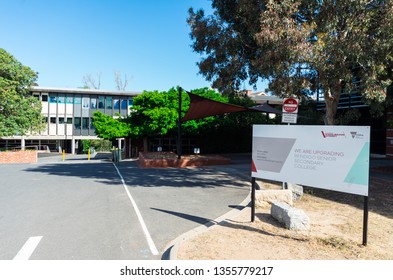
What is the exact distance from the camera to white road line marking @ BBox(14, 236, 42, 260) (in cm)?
483

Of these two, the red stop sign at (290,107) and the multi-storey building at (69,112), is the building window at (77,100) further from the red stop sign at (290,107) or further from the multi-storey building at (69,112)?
the red stop sign at (290,107)

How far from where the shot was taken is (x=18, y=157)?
24.9 meters

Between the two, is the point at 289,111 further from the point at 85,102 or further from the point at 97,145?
the point at 97,145

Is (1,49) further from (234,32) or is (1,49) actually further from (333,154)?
(333,154)

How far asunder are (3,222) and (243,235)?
5.20 metres

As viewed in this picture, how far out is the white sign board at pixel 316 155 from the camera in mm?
5199

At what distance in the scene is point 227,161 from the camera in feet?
64.3

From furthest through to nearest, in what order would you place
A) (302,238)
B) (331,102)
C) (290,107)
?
(331,102) → (290,107) → (302,238)

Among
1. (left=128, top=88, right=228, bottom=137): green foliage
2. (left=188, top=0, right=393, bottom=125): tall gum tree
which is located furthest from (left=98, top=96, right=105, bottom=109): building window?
(left=188, top=0, right=393, bottom=125): tall gum tree

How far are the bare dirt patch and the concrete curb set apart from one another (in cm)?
10

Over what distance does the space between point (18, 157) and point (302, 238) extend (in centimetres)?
2504

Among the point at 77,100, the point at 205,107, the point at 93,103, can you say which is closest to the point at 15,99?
the point at 77,100

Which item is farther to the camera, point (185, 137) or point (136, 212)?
point (185, 137)

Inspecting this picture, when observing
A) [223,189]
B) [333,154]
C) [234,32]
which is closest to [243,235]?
[333,154]
